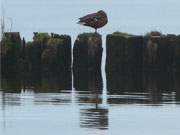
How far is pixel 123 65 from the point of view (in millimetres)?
36312

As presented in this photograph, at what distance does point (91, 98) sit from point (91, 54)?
34.3 ft

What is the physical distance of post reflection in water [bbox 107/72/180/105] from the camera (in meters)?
25.4

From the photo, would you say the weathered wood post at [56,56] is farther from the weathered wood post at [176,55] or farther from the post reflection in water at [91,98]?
the weathered wood post at [176,55]

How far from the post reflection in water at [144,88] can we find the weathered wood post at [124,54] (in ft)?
3.66


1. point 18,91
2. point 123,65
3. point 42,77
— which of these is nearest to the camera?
point 18,91

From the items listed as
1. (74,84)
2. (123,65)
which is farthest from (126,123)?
(123,65)

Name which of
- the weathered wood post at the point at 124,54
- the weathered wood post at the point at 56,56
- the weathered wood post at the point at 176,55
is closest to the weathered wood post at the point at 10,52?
the weathered wood post at the point at 56,56

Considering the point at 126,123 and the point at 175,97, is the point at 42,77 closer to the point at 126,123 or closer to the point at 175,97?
the point at 175,97

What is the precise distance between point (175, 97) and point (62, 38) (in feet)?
39.1

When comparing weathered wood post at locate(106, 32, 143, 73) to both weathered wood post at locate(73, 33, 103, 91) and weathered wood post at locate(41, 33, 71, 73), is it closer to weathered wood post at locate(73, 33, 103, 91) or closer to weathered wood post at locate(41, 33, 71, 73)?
weathered wood post at locate(73, 33, 103, 91)

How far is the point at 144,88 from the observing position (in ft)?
95.0

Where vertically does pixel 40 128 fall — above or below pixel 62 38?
below

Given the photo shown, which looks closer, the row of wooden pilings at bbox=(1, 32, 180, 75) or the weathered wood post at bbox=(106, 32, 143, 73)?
the row of wooden pilings at bbox=(1, 32, 180, 75)

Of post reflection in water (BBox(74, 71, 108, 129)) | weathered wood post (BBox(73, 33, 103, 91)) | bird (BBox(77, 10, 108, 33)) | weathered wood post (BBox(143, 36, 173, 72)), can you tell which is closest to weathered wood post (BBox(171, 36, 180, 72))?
weathered wood post (BBox(143, 36, 173, 72))
